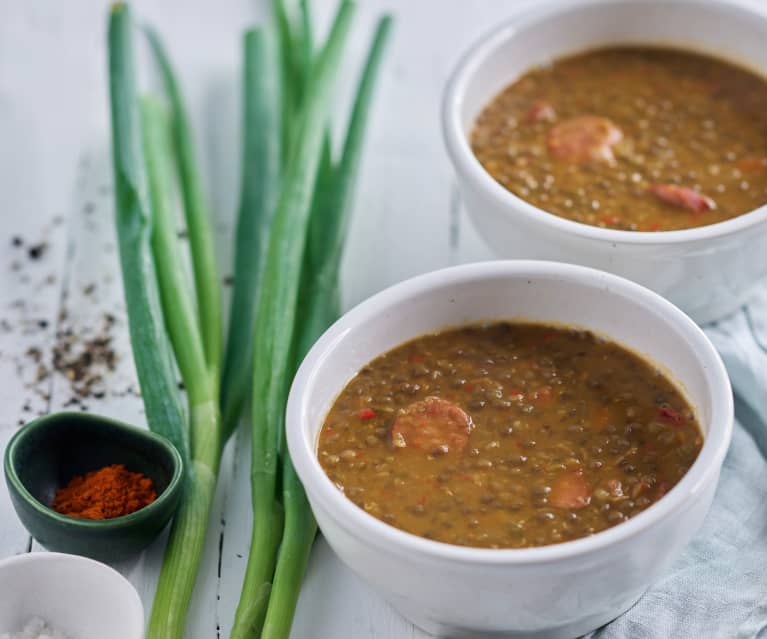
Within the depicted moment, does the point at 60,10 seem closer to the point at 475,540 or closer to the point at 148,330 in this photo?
the point at 148,330

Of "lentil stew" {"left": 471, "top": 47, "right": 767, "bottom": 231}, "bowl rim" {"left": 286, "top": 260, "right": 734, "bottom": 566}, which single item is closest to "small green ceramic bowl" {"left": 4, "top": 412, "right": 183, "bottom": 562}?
"bowl rim" {"left": 286, "top": 260, "right": 734, "bottom": 566}

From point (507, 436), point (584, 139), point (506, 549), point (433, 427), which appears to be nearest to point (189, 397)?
point (433, 427)

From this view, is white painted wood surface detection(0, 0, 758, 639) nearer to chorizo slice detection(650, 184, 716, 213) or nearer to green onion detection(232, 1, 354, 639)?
green onion detection(232, 1, 354, 639)

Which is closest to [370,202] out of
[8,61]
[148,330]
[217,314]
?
[217,314]

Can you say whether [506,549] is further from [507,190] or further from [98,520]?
[507,190]

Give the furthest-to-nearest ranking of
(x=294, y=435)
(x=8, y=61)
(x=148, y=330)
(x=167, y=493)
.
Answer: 1. (x=8, y=61)
2. (x=148, y=330)
3. (x=167, y=493)
4. (x=294, y=435)

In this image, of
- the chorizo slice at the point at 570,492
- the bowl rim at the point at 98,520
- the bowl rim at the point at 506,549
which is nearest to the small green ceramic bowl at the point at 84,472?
the bowl rim at the point at 98,520

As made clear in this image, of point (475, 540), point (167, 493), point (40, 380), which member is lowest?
point (40, 380)
